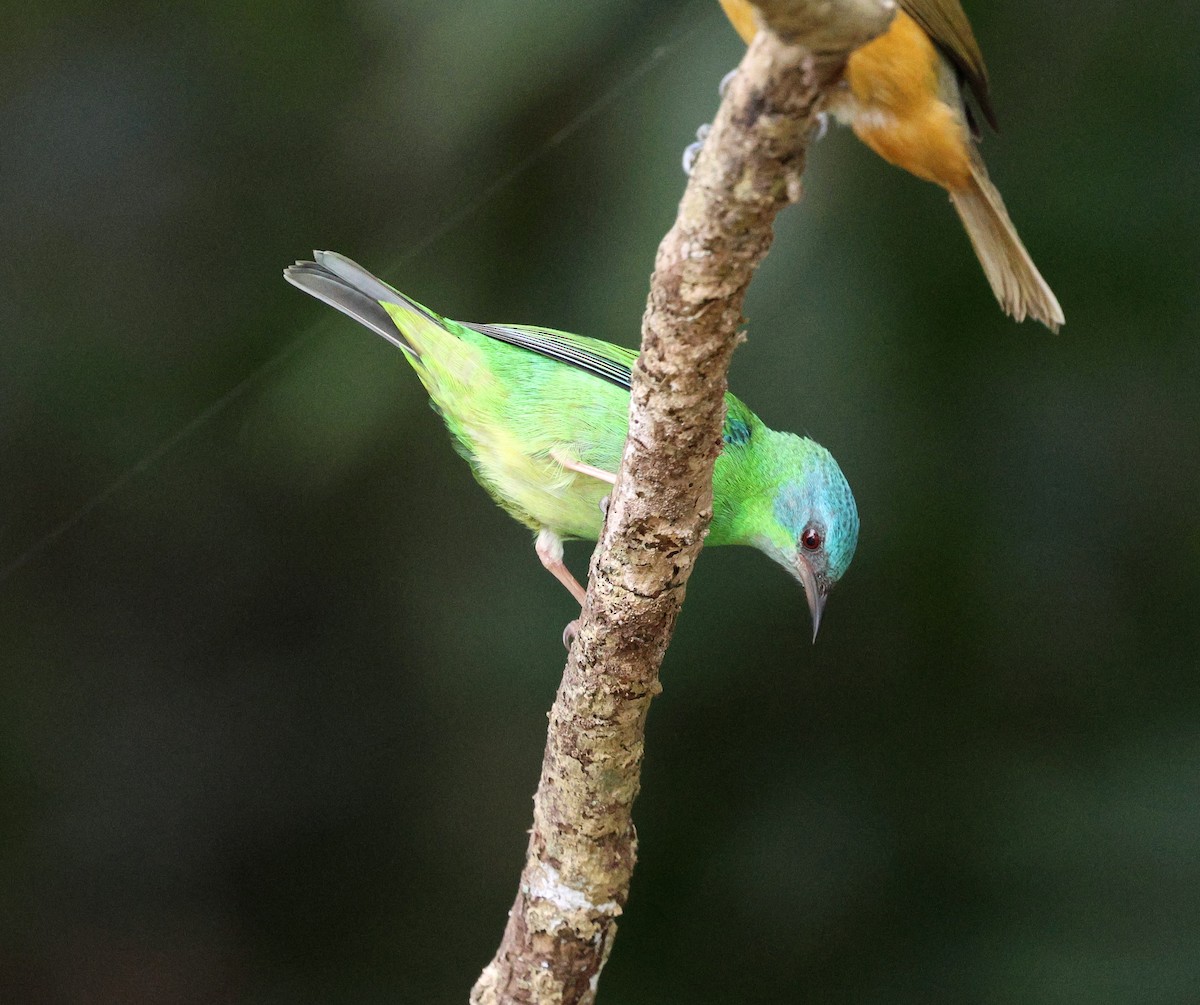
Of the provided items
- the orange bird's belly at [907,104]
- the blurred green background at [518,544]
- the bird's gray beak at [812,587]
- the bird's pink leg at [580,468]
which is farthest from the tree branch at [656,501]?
the blurred green background at [518,544]

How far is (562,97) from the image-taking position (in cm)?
377

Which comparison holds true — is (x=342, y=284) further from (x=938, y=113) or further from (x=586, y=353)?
(x=938, y=113)

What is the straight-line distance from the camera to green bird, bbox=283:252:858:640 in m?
3.40

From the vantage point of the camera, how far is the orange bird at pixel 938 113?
2.90 meters

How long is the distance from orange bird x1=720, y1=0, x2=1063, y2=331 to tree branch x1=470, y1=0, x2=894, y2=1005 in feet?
3.75

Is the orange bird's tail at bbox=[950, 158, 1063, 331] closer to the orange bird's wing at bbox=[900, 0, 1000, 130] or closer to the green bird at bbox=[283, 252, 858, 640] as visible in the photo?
the orange bird's wing at bbox=[900, 0, 1000, 130]

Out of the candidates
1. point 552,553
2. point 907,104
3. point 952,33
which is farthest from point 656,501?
point 552,553

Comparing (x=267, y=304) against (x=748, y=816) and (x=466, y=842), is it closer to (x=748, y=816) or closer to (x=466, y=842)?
(x=466, y=842)

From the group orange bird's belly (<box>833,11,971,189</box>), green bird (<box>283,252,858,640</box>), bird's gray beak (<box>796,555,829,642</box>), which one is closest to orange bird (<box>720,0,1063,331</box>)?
orange bird's belly (<box>833,11,971,189</box>)

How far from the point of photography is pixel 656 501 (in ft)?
7.00

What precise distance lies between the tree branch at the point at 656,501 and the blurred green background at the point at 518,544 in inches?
53.6

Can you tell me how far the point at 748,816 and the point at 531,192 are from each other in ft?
7.01

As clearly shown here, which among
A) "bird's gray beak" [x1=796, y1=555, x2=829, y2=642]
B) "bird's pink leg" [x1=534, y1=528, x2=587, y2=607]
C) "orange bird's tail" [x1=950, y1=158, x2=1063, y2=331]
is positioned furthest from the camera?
"bird's pink leg" [x1=534, y1=528, x2=587, y2=607]

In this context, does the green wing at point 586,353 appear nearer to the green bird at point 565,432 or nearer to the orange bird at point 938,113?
the green bird at point 565,432
